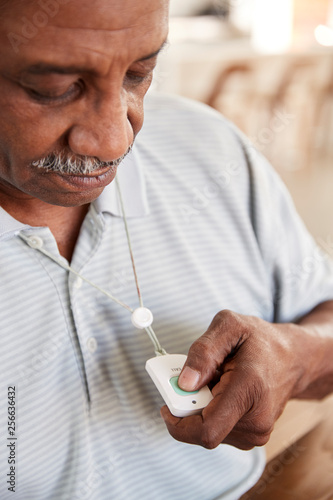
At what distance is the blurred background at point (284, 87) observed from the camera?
3988 millimetres

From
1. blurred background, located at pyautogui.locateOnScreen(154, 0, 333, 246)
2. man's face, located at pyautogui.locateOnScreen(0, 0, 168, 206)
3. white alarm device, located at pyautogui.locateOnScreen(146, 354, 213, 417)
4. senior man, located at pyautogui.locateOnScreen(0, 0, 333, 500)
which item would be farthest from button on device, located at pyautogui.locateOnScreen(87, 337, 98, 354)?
blurred background, located at pyautogui.locateOnScreen(154, 0, 333, 246)

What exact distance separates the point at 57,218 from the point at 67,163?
0.20 meters

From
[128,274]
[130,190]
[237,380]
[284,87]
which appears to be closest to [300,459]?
[237,380]

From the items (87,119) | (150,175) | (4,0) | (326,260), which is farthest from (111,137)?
(326,260)

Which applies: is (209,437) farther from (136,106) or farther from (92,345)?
(136,106)

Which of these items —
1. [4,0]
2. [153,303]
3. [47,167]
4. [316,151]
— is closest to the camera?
[4,0]

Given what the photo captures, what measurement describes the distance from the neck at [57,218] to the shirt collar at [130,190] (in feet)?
0.16

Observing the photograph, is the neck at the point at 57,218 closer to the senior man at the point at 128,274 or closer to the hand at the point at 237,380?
the senior man at the point at 128,274

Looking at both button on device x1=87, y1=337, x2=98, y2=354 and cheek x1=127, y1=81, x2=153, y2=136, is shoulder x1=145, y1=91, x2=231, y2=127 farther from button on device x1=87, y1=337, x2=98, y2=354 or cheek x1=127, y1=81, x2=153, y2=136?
button on device x1=87, y1=337, x2=98, y2=354

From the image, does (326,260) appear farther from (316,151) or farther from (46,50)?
(316,151)

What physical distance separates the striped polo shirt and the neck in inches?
1.1

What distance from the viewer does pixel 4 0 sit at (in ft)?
2.00

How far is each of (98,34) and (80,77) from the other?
0.05m

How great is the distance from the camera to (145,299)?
0.96 meters
